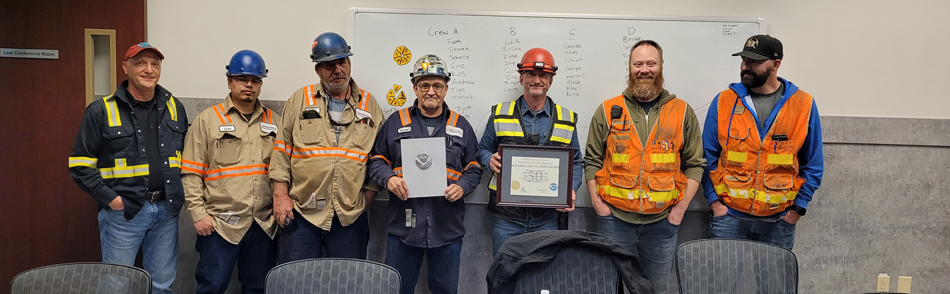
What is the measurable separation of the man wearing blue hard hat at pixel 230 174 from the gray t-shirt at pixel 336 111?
410 millimetres

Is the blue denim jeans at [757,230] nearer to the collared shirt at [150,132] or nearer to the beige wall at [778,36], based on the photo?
the beige wall at [778,36]

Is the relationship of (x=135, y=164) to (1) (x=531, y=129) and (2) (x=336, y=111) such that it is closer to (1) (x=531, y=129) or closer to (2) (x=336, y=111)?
(2) (x=336, y=111)

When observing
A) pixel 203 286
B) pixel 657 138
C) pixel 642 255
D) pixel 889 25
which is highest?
pixel 889 25

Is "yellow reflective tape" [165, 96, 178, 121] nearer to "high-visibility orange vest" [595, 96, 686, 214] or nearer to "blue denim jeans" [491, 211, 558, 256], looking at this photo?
"blue denim jeans" [491, 211, 558, 256]

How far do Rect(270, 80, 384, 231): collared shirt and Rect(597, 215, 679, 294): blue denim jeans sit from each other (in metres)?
1.60

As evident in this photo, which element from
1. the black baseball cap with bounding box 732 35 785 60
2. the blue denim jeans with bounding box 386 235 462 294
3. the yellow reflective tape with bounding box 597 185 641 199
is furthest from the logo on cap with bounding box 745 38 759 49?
the blue denim jeans with bounding box 386 235 462 294

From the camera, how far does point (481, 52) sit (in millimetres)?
3598

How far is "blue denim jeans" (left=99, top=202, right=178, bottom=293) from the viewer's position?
2928 mm

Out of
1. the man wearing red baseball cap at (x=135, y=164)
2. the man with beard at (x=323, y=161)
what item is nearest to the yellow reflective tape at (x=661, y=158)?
the man with beard at (x=323, y=161)

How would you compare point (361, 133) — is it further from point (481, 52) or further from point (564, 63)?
point (564, 63)

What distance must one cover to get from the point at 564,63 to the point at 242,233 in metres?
2.44

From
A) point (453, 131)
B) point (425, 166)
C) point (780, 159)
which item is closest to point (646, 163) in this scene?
point (780, 159)

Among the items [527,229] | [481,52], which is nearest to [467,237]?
[527,229]

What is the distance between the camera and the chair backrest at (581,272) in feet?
6.60
